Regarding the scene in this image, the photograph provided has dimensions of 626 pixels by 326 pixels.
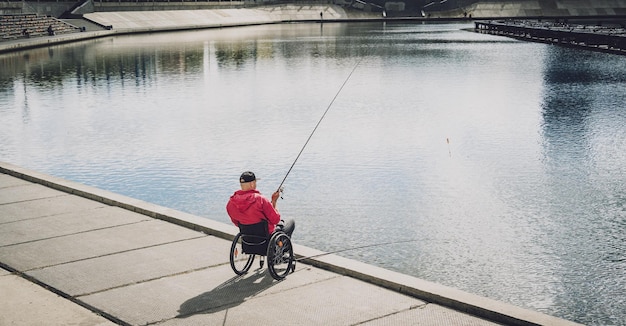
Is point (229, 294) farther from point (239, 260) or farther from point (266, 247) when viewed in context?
point (239, 260)

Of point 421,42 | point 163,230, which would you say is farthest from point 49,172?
point 421,42

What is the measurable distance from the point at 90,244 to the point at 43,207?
2239 mm

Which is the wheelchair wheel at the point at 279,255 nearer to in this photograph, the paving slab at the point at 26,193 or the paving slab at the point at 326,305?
the paving slab at the point at 326,305

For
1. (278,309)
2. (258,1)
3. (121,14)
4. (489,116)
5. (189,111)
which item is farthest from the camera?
(258,1)

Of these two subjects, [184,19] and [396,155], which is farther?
[184,19]

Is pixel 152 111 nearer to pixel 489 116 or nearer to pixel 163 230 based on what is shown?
pixel 489 116

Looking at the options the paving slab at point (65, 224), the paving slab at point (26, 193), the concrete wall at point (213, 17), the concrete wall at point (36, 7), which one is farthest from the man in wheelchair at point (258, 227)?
the concrete wall at point (213, 17)

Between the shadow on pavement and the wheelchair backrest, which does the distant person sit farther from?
the shadow on pavement

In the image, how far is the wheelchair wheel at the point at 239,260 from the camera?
7.77 m

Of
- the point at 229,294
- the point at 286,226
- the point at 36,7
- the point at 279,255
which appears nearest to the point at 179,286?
the point at 229,294

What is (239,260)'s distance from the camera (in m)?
8.43

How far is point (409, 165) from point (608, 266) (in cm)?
615

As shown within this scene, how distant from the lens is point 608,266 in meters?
9.09

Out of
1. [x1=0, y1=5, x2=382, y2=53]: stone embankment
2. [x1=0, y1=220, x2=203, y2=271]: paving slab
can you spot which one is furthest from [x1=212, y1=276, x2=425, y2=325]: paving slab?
[x1=0, y1=5, x2=382, y2=53]: stone embankment
